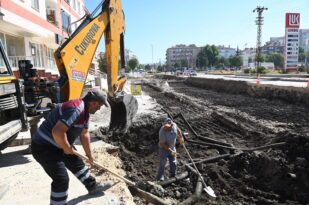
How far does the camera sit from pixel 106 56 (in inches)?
338

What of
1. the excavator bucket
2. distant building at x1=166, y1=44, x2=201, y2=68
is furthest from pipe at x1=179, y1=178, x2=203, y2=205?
distant building at x1=166, y1=44, x2=201, y2=68

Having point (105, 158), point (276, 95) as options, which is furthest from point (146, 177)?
point (276, 95)

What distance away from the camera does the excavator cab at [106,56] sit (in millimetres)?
7066

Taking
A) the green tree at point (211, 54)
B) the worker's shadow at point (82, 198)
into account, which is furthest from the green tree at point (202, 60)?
the worker's shadow at point (82, 198)

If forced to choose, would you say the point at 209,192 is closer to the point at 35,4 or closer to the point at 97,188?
the point at 97,188

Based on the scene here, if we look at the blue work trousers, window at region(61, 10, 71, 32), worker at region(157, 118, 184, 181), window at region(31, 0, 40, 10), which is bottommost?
the blue work trousers

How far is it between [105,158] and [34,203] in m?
2.73

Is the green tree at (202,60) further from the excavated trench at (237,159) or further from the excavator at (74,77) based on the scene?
Result: the excavator at (74,77)

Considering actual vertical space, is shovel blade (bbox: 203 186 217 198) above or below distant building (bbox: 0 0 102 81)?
below

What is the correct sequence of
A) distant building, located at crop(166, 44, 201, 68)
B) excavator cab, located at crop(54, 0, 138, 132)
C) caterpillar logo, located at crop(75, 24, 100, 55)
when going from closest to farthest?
excavator cab, located at crop(54, 0, 138, 132) → caterpillar logo, located at crop(75, 24, 100, 55) → distant building, located at crop(166, 44, 201, 68)

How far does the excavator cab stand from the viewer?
707 centimetres

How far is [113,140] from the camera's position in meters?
9.45

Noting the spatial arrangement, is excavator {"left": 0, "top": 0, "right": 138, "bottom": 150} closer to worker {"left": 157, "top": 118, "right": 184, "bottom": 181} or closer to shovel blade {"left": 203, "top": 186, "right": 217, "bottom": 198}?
worker {"left": 157, "top": 118, "right": 184, "bottom": 181}

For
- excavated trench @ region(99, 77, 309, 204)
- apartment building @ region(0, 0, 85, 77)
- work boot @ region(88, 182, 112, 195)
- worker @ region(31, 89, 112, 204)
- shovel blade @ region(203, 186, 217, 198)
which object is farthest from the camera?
apartment building @ region(0, 0, 85, 77)
